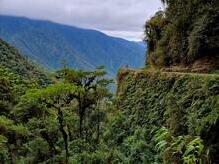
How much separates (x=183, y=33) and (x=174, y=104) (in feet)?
35.1

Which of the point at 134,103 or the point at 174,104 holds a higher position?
the point at 174,104

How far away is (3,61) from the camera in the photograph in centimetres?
9831

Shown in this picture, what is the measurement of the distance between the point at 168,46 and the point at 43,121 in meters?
9.52

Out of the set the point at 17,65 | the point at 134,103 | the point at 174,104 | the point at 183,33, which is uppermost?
the point at 183,33

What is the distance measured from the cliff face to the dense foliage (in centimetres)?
252

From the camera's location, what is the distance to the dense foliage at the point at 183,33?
2303 centimetres

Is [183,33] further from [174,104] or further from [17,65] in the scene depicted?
Result: [17,65]

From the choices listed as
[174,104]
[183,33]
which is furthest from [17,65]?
[174,104]

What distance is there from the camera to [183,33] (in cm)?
2581

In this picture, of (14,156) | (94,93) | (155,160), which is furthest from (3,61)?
(155,160)

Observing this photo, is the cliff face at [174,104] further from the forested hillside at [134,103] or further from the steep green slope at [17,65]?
the steep green slope at [17,65]

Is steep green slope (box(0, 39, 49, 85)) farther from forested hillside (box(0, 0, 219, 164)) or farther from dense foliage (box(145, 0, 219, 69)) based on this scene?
forested hillside (box(0, 0, 219, 164))

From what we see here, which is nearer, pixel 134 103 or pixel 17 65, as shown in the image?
pixel 134 103

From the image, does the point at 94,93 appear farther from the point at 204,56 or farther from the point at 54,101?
the point at 204,56
